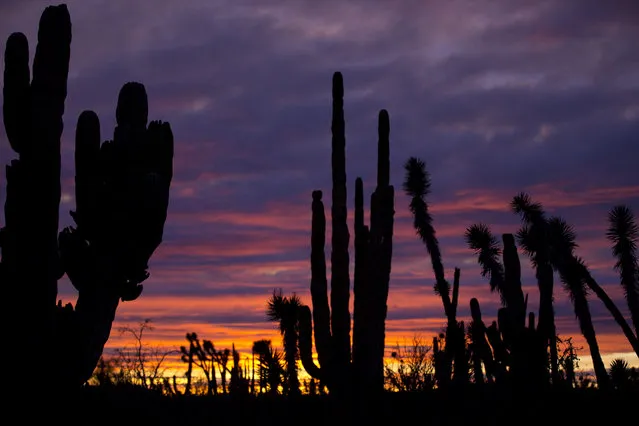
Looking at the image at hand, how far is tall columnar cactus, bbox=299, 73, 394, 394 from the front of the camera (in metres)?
14.5

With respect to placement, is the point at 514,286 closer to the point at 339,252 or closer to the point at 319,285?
the point at 339,252

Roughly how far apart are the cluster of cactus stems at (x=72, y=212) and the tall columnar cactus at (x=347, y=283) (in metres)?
3.68

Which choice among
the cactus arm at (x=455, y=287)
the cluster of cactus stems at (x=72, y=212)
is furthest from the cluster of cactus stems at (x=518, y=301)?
the cluster of cactus stems at (x=72, y=212)

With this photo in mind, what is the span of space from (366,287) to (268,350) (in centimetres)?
665

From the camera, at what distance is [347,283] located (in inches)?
623

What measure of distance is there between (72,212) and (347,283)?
16.9 ft

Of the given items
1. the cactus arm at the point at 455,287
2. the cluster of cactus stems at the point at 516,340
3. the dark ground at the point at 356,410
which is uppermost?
the cactus arm at the point at 455,287

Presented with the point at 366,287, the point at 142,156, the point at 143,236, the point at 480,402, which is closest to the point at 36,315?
the point at 143,236

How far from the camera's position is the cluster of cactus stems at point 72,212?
471 inches

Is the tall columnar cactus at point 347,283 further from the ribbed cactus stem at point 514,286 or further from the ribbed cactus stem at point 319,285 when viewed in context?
the ribbed cactus stem at point 514,286

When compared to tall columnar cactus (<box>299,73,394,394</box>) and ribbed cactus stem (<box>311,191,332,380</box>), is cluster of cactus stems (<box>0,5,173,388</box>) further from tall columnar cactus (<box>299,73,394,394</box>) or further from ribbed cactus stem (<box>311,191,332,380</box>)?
ribbed cactus stem (<box>311,191,332,380</box>)

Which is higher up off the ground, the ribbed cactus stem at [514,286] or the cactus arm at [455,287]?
the cactus arm at [455,287]

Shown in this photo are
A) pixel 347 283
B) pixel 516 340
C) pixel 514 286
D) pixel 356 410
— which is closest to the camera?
pixel 516 340

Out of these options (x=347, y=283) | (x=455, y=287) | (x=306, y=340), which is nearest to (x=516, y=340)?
(x=347, y=283)
